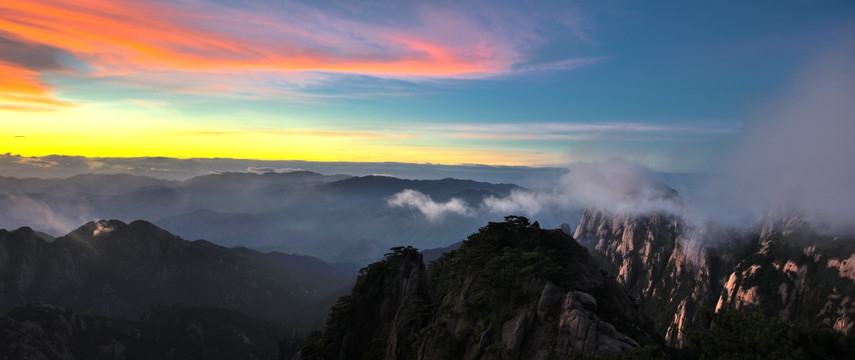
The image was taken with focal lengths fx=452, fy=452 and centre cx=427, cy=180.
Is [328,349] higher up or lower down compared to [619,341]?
lower down

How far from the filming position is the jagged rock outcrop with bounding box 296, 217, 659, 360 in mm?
53062

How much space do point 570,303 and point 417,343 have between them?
109 feet

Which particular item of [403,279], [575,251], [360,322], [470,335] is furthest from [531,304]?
[360,322]

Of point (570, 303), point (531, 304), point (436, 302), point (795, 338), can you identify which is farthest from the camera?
point (436, 302)

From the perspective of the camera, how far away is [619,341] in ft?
161

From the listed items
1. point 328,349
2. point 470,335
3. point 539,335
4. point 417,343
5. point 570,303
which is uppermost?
point 570,303

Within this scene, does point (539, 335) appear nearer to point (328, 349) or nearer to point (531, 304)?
point (531, 304)

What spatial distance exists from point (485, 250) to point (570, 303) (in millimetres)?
37820

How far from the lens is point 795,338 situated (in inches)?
1416

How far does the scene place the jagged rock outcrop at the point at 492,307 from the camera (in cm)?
5306

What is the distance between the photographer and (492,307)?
2625 inches

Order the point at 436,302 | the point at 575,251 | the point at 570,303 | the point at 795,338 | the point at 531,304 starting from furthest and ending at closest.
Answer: the point at 575,251, the point at 436,302, the point at 531,304, the point at 570,303, the point at 795,338

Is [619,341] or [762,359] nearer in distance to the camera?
[762,359]

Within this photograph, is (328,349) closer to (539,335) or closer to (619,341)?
(539,335)
